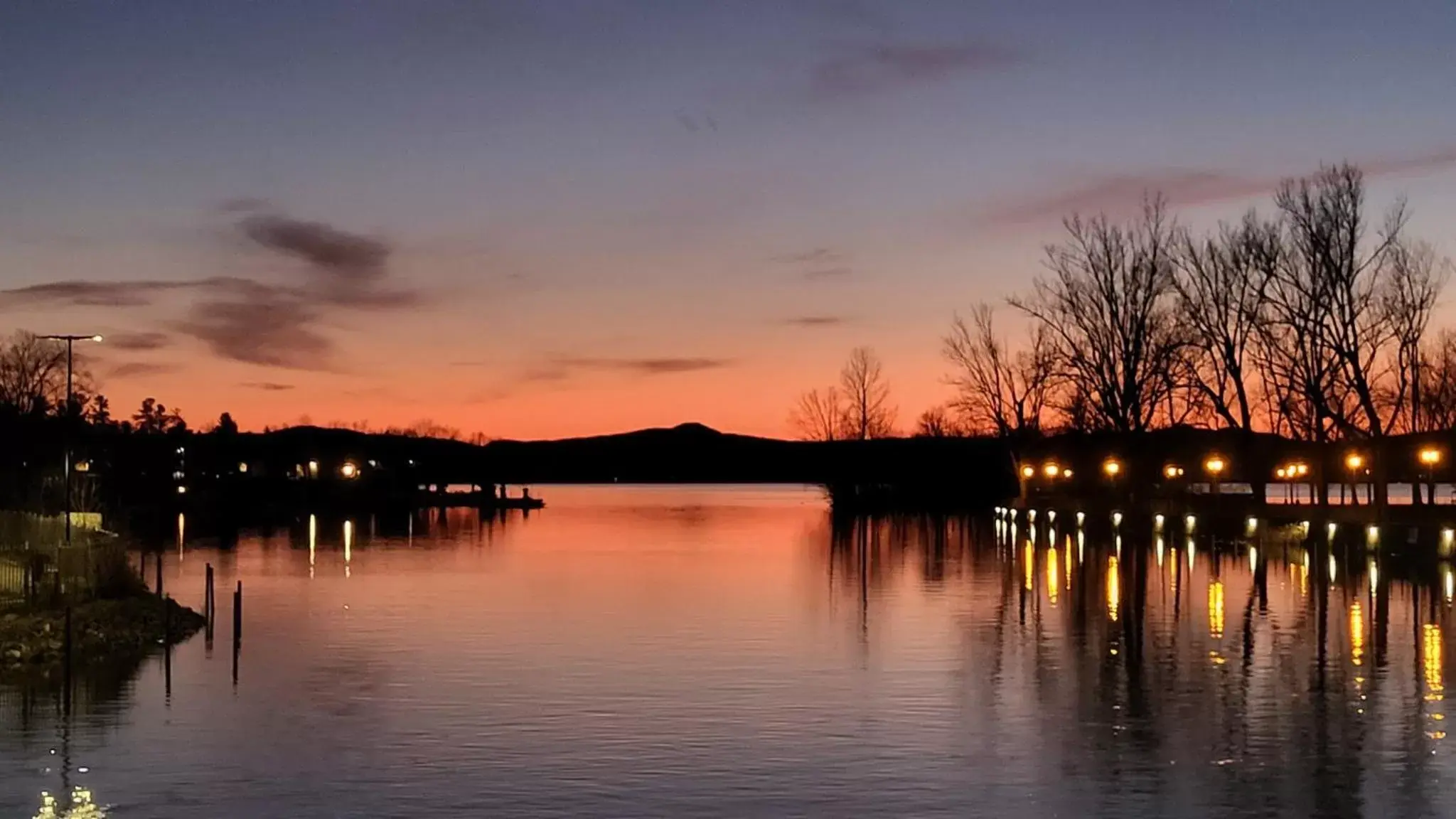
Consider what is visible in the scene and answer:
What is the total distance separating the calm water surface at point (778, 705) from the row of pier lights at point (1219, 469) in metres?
17.1

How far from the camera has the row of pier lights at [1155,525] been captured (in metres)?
66.1

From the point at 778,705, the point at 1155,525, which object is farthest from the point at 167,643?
the point at 1155,525

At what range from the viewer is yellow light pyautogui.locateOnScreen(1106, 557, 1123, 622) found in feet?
160

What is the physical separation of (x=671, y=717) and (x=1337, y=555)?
164 ft

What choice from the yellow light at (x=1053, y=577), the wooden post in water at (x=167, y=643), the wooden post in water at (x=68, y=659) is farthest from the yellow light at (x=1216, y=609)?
the wooden post in water at (x=68, y=659)

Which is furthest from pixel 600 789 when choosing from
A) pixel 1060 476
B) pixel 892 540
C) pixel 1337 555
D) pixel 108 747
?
pixel 1060 476

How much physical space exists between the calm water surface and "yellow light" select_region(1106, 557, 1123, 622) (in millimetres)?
257

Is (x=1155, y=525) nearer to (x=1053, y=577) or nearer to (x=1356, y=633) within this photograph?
(x=1053, y=577)

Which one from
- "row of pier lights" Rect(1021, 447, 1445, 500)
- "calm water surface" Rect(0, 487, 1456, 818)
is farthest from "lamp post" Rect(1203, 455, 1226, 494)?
"calm water surface" Rect(0, 487, 1456, 818)

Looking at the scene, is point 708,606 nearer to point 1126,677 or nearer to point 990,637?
point 990,637

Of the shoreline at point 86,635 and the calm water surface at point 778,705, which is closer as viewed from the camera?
the calm water surface at point 778,705

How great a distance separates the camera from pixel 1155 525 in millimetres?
99312

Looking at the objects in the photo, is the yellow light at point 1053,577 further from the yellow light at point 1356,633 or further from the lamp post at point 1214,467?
the lamp post at point 1214,467

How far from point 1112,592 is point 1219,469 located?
49866 millimetres
